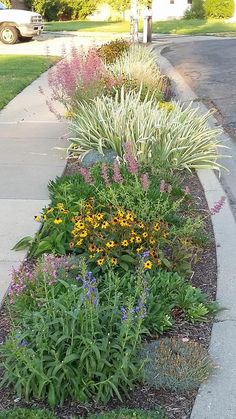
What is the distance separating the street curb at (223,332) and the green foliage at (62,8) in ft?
→ 128

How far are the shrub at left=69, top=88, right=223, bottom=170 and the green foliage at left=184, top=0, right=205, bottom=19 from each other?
126 ft

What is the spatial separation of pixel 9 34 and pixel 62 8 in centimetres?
2201

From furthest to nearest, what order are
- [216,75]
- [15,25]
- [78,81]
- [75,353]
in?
[15,25] < [216,75] < [78,81] < [75,353]

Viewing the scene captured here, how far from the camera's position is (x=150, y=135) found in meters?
7.01

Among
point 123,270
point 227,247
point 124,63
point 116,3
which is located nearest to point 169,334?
point 123,270

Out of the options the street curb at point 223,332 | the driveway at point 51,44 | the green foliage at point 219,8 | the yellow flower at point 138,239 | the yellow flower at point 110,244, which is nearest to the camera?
the street curb at point 223,332

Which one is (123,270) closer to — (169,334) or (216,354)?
(169,334)

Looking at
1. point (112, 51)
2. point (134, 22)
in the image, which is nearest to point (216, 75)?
point (112, 51)

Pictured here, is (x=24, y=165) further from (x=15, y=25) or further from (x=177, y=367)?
(x=15, y=25)

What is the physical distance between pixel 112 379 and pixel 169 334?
71 centimetres

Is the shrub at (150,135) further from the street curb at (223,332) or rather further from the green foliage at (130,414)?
the green foliage at (130,414)

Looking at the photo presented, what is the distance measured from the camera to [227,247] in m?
5.16

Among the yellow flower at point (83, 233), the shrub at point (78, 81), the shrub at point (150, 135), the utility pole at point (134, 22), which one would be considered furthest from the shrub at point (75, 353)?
the utility pole at point (134, 22)

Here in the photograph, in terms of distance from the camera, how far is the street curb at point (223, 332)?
10.7 feet
